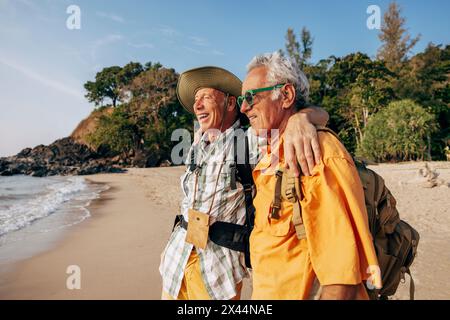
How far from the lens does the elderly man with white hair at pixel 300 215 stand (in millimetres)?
1135

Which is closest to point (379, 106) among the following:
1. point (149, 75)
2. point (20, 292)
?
point (149, 75)

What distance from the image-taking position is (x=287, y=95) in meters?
1.52

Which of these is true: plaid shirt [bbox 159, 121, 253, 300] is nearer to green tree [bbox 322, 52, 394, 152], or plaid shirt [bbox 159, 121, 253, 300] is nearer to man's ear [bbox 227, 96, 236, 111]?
man's ear [bbox 227, 96, 236, 111]

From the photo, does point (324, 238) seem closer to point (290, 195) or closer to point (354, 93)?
point (290, 195)

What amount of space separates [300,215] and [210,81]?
1.29 meters

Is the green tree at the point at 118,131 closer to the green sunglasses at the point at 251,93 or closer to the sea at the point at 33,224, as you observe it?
the sea at the point at 33,224

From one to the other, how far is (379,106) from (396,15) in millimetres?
18459

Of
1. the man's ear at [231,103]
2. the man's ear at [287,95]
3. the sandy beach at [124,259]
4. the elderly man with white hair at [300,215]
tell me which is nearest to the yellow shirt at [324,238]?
the elderly man with white hair at [300,215]

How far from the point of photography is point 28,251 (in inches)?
214

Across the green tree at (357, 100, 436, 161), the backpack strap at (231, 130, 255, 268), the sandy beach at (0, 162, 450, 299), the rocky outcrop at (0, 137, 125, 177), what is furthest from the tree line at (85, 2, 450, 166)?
the backpack strap at (231, 130, 255, 268)

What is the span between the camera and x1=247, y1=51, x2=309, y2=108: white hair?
151 centimetres

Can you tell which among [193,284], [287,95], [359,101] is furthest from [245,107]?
[359,101]
